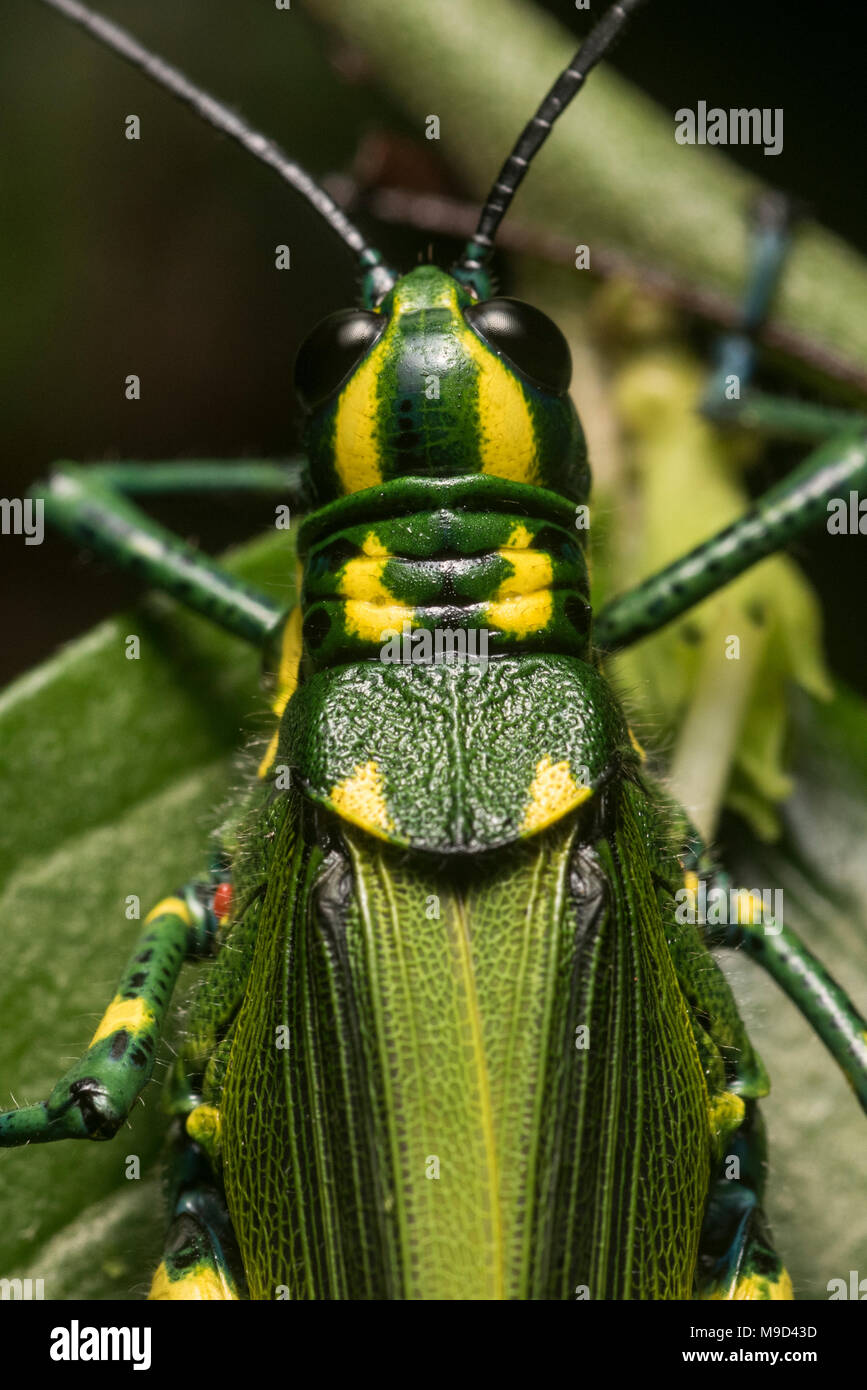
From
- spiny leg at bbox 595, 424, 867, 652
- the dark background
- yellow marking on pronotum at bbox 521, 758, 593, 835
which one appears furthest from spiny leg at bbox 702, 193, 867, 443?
yellow marking on pronotum at bbox 521, 758, 593, 835

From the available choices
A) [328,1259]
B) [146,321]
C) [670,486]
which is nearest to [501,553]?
[670,486]

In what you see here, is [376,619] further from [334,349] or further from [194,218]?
[194,218]

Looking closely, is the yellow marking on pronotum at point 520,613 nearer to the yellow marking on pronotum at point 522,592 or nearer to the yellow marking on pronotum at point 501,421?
the yellow marking on pronotum at point 522,592

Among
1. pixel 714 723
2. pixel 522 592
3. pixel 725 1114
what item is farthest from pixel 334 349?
pixel 725 1114

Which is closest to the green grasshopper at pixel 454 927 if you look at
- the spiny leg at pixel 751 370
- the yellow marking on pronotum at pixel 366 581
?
the yellow marking on pronotum at pixel 366 581

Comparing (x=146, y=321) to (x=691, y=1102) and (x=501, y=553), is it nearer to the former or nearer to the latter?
(x=501, y=553)

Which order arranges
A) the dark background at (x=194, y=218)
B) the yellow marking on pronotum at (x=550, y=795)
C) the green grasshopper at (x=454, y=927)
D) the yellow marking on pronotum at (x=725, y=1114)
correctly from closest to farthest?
the green grasshopper at (x=454, y=927)
the yellow marking on pronotum at (x=550, y=795)
the yellow marking on pronotum at (x=725, y=1114)
the dark background at (x=194, y=218)

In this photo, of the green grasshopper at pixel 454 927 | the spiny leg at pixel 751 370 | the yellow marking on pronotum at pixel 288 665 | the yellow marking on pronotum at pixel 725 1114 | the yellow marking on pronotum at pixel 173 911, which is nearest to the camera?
the green grasshopper at pixel 454 927
